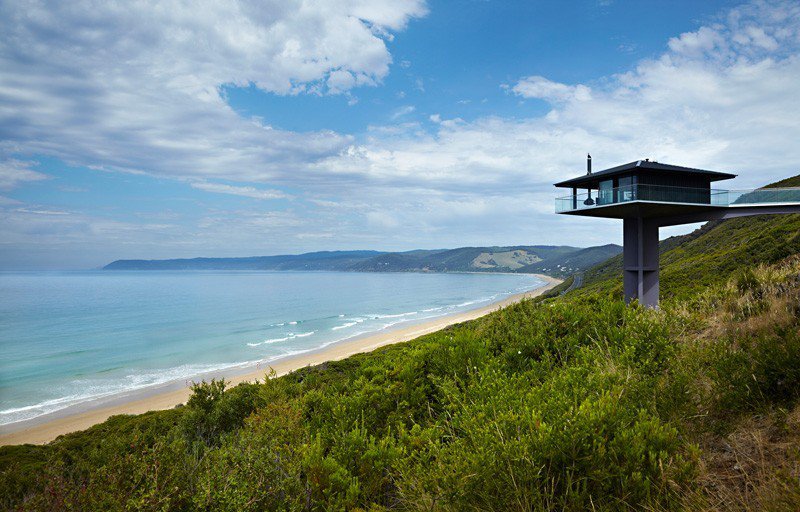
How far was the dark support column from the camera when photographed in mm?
22688

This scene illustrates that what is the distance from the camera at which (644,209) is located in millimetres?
A: 22219

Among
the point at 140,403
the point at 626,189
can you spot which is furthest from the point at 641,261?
the point at 140,403

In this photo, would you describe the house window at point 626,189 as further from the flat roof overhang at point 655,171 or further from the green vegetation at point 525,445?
the green vegetation at point 525,445

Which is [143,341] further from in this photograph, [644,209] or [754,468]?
[754,468]

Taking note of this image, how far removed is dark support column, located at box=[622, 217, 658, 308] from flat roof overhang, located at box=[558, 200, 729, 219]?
0.64 metres

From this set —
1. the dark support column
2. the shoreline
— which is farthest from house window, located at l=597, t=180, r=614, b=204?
the shoreline

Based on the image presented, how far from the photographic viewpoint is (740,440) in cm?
400

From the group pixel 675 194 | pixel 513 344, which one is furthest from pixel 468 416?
pixel 675 194

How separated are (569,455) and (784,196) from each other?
26428mm

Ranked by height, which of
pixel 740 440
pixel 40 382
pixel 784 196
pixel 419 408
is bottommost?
pixel 40 382

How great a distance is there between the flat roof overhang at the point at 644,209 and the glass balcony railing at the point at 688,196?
209mm

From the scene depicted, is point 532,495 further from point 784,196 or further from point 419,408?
point 784,196

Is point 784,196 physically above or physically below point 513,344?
above

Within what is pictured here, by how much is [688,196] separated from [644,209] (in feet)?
Answer: 8.48
